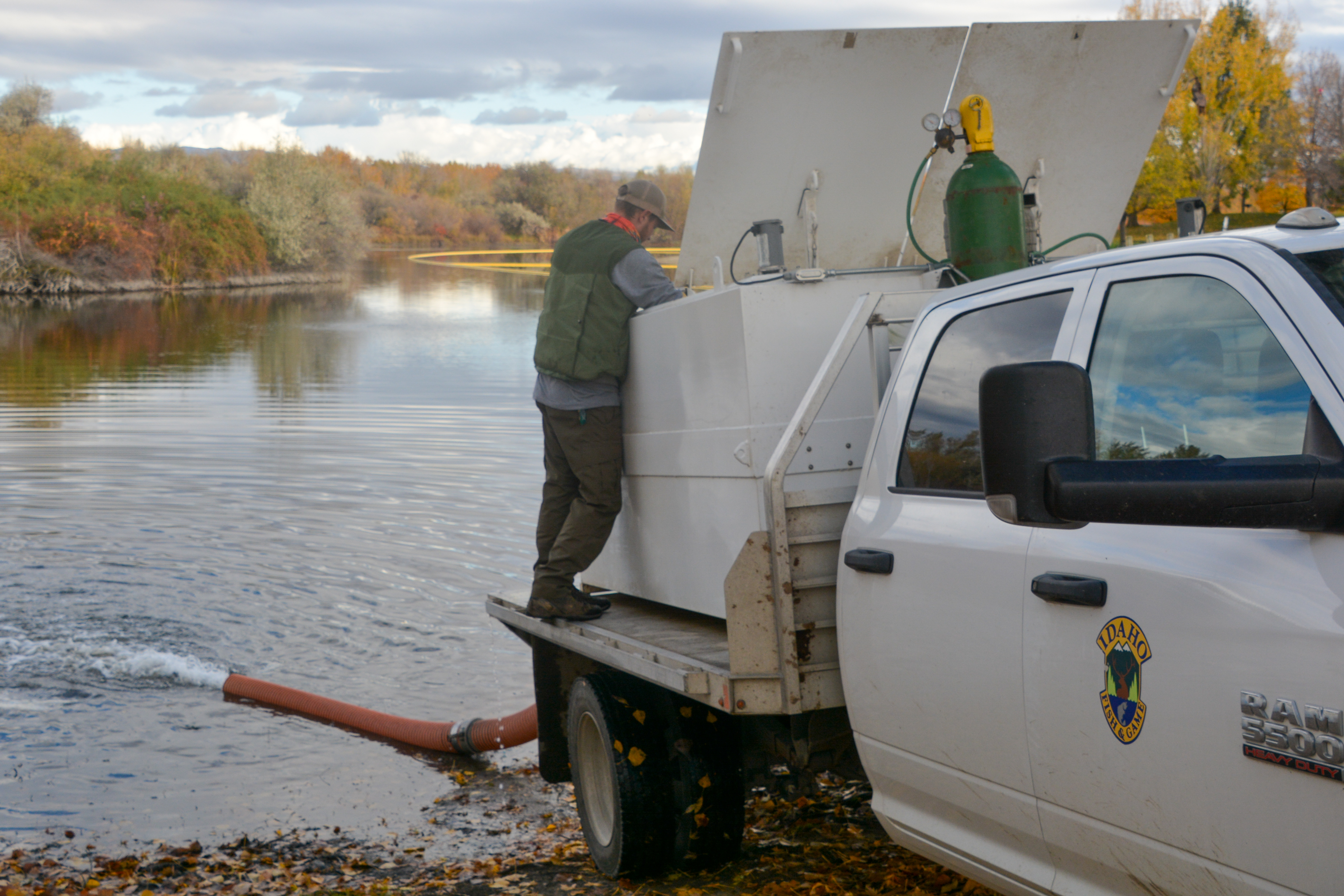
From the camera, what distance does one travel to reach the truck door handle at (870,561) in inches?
143

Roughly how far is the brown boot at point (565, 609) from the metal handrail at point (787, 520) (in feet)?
5.41

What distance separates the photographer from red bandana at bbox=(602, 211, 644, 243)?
19.3ft

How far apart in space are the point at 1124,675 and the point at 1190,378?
26.3 inches

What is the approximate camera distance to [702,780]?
487 centimetres

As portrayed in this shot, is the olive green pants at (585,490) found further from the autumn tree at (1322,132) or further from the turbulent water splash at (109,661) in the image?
the autumn tree at (1322,132)

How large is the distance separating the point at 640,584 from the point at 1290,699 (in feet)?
11.6

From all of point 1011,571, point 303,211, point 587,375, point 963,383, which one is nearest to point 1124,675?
point 1011,571

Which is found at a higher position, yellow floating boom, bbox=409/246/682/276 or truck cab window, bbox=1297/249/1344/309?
yellow floating boom, bbox=409/246/682/276

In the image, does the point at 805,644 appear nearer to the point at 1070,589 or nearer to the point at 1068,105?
the point at 1070,589

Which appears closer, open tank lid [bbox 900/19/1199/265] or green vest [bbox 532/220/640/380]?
green vest [bbox 532/220/640/380]

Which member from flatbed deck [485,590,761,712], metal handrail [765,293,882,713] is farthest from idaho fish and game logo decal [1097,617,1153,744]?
flatbed deck [485,590,761,712]

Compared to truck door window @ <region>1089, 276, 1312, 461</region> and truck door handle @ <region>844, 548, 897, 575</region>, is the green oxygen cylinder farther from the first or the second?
truck door window @ <region>1089, 276, 1312, 461</region>

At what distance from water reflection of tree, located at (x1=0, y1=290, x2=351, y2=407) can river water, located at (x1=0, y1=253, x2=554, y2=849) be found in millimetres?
1006

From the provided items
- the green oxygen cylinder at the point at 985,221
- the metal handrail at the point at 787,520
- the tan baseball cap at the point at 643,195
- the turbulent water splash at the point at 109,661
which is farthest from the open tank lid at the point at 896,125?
the turbulent water splash at the point at 109,661
